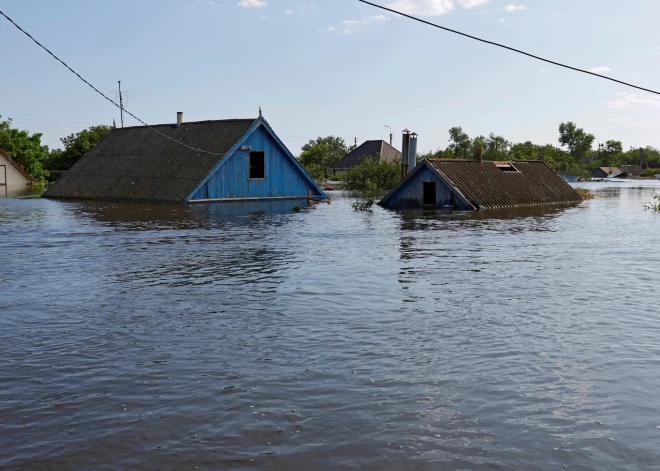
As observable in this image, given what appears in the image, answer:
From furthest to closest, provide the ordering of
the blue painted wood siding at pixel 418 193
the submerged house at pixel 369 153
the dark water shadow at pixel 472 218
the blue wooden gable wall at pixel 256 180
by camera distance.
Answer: the submerged house at pixel 369 153 < the blue wooden gable wall at pixel 256 180 < the blue painted wood siding at pixel 418 193 < the dark water shadow at pixel 472 218

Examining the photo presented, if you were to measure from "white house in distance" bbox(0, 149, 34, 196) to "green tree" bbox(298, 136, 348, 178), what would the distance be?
27.6 metres

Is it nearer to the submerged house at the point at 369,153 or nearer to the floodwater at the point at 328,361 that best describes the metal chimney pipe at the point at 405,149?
the floodwater at the point at 328,361

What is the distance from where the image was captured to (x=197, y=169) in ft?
125

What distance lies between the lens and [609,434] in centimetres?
605

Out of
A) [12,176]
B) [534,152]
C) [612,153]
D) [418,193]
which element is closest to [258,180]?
[418,193]

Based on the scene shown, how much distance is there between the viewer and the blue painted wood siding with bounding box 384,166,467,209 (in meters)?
33.7

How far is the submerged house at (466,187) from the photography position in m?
33.5

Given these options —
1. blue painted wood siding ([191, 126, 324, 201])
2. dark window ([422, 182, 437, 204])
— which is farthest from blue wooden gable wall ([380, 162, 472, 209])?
blue painted wood siding ([191, 126, 324, 201])

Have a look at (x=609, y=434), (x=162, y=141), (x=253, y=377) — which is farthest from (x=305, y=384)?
(x=162, y=141)

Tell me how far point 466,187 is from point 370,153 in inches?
2108

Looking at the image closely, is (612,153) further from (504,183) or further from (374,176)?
(504,183)

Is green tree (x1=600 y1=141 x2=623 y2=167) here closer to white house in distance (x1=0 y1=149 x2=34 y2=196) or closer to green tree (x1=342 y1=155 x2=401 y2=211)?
green tree (x1=342 y1=155 x2=401 y2=211)

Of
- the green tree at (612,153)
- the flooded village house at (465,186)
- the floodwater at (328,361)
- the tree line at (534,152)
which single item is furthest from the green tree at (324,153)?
the green tree at (612,153)

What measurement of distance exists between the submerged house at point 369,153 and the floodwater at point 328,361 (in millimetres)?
67250
